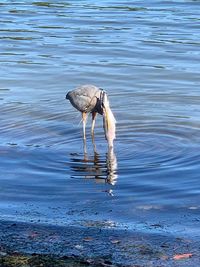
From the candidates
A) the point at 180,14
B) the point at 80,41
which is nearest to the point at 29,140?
the point at 80,41

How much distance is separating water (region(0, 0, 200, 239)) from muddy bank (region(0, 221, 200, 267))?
32cm

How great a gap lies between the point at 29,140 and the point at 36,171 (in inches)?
70.5

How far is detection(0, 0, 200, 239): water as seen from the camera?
30.8ft

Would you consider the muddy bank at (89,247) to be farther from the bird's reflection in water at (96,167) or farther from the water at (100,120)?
the bird's reflection in water at (96,167)

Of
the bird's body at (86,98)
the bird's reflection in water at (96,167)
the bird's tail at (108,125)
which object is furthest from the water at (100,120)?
the bird's body at (86,98)

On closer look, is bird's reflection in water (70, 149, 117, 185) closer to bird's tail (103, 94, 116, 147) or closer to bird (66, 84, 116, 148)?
bird's tail (103, 94, 116, 147)

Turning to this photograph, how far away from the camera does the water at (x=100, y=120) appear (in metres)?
9.38

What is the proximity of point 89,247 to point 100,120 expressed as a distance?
21.4ft

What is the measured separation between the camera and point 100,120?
14102 millimetres

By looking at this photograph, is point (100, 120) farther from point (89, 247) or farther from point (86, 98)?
point (89, 247)

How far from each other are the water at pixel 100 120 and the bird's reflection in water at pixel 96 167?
0.05 ft

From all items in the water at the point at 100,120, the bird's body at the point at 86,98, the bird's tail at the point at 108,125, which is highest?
the bird's body at the point at 86,98

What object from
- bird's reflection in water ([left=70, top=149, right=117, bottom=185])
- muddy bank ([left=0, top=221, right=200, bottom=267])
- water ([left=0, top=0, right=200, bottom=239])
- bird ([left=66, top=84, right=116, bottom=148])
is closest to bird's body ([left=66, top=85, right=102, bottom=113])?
bird ([left=66, top=84, right=116, bottom=148])

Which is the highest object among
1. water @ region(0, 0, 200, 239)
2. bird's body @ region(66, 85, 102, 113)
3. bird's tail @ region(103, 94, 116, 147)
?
bird's body @ region(66, 85, 102, 113)
